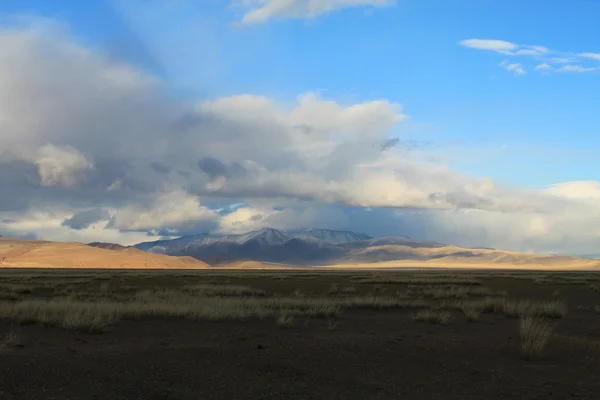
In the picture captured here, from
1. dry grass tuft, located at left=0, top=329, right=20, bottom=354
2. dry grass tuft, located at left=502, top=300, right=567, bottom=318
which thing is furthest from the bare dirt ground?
dry grass tuft, located at left=502, top=300, right=567, bottom=318

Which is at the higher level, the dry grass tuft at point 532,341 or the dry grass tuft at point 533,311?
the dry grass tuft at point 532,341

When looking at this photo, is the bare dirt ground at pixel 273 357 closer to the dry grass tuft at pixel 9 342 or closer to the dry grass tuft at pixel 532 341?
the dry grass tuft at pixel 9 342

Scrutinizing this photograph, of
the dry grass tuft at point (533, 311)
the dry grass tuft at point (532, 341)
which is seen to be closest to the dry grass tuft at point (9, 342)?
the dry grass tuft at point (532, 341)

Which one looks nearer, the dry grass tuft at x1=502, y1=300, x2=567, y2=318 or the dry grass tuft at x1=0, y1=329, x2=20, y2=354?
the dry grass tuft at x1=0, y1=329, x2=20, y2=354

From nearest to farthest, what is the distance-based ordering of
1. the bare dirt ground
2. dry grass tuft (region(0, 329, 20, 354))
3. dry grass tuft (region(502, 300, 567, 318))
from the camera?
the bare dirt ground
dry grass tuft (region(0, 329, 20, 354))
dry grass tuft (region(502, 300, 567, 318))

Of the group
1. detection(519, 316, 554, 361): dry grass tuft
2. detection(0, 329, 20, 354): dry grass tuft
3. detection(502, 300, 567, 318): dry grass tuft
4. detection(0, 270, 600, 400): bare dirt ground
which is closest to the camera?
detection(0, 270, 600, 400): bare dirt ground

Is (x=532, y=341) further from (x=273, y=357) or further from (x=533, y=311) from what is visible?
(x=533, y=311)

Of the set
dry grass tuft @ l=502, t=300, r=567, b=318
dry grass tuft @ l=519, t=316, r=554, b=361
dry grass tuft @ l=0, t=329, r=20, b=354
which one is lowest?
dry grass tuft @ l=502, t=300, r=567, b=318

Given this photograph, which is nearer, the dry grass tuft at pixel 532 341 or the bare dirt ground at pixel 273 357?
the bare dirt ground at pixel 273 357

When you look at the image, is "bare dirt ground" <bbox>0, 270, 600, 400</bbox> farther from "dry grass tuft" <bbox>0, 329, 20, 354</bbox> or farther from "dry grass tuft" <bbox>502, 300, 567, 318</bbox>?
"dry grass tuft" <bbox>502, 300, 567, 318</bbox>

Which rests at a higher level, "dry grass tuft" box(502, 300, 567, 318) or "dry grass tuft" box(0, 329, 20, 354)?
"dry grass tuft" box(0, 329, 20, 354)

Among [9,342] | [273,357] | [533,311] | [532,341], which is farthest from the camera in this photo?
[533,311]

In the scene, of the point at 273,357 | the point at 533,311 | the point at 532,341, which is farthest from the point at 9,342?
the point at 533,311

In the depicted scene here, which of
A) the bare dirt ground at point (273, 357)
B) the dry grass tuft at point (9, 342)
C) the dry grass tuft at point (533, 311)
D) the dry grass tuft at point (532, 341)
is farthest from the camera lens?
the dry grass tuft at point (533, 311)
